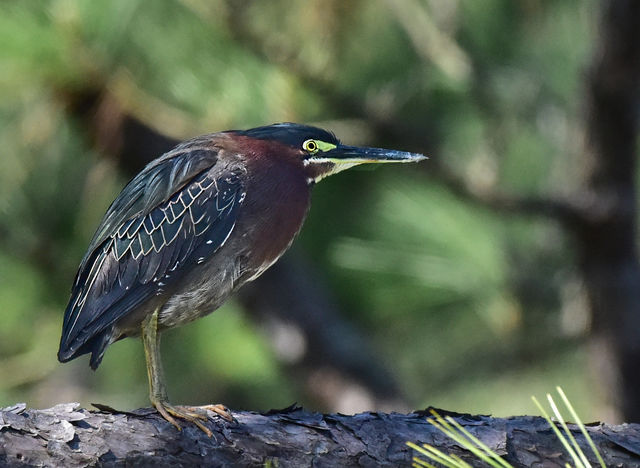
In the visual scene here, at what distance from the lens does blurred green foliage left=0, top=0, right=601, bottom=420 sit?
4.52 m

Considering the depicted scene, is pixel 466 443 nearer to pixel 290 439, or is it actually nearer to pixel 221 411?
pixel 290 439

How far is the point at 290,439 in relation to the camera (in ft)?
9.16

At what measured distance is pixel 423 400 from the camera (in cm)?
670

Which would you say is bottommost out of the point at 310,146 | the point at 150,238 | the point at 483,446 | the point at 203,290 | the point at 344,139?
the point at 483,446

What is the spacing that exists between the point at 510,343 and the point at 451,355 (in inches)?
24.4

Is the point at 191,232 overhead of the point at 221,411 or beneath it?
overhead

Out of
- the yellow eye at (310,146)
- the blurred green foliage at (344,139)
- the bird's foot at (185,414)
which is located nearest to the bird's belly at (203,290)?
the bird's foot at (185,414)

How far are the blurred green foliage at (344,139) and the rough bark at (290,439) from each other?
1.73 m

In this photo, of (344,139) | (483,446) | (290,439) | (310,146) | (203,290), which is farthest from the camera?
(344,139)

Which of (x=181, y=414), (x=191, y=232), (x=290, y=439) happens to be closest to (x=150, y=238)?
(x=191, y=232)

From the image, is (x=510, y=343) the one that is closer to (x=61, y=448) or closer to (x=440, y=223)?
Result: (x=440, y=223)

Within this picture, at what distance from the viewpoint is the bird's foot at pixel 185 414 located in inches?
110

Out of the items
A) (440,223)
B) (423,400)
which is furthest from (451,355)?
(440,223)

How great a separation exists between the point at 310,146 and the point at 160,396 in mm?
893
